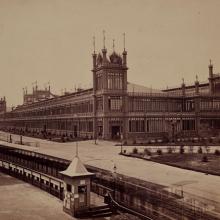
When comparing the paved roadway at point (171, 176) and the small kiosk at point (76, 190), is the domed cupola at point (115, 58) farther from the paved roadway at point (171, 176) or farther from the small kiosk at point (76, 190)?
the small kiosk at point (76, 190)

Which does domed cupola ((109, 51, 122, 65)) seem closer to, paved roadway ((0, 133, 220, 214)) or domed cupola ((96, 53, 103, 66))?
domed cupola ((96, 53, 103, 66))

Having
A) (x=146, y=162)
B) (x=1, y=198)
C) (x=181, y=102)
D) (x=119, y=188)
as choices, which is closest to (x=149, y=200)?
(x=119, y=188)

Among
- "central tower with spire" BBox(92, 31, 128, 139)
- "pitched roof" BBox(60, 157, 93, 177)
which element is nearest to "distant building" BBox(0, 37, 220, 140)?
"central tower with spire" BBox(92, 31, 128, 139)

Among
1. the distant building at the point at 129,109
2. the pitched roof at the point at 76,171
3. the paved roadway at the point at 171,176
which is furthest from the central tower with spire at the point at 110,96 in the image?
the pitched roof at the point at 76,171

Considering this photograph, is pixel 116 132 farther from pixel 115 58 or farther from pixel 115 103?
pixel 115 58

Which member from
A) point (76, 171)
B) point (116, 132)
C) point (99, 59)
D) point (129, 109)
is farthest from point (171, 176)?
point (99, 59)

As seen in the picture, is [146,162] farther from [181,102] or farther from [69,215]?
[181,102]
